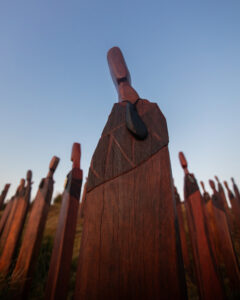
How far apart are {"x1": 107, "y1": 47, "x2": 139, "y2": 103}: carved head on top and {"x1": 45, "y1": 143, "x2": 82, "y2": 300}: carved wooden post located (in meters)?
0.98

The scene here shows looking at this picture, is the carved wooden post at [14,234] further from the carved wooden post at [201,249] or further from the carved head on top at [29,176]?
the carved wooden post at [201,249]

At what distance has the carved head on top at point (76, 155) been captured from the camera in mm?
1792

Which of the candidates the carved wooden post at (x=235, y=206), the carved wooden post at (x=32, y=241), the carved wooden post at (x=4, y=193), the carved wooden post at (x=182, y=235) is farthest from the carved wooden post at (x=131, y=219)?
the carved wooden post at (x=235, y=206)

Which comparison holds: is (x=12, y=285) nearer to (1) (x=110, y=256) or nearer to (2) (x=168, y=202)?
(1) (x=110, y=256)

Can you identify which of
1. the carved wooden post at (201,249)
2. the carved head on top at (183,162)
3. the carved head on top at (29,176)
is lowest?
the carved wooden post at (201,249)

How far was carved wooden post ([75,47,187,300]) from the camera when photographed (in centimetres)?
57

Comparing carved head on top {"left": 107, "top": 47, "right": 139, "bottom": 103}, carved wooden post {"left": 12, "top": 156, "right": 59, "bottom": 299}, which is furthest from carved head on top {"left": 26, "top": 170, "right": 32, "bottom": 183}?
carved head on top {"left": 107, "top": 47, "right": 139, "bottom": 103}

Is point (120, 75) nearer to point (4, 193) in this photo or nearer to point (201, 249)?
point (201, 249)

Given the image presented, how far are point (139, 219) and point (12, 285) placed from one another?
193cm

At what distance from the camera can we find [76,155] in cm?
185

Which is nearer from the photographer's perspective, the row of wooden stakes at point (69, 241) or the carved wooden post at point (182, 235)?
the row of wooden stakes at point (69, 241)

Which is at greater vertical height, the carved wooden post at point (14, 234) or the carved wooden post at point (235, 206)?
the carved wooden post at point (235, 206)

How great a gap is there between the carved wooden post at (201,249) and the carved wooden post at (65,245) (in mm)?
1319

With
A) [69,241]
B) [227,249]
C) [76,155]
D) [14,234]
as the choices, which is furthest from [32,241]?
[227,249]
